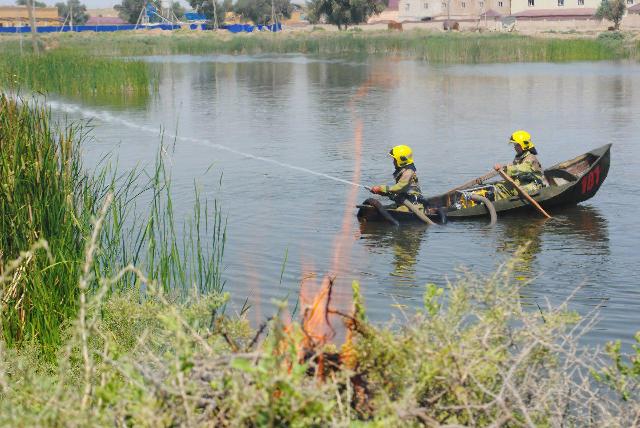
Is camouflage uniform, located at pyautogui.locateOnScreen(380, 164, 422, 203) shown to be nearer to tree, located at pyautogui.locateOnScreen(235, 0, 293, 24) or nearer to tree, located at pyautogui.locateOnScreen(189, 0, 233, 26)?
tree, located at pyautogui.locateOnScreen(189, 0, 233, 26)

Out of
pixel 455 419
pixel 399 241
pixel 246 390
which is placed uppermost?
pixel 246 390

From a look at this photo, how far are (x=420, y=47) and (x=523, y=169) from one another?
57.3 m

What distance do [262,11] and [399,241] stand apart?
141219 millimetres

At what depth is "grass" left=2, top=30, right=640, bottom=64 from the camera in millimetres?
62553

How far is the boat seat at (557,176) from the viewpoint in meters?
18.8

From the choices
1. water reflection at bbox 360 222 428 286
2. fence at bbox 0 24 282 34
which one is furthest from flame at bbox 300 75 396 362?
fence at bbox 0 24 282 34

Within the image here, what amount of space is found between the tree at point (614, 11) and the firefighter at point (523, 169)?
9377cm

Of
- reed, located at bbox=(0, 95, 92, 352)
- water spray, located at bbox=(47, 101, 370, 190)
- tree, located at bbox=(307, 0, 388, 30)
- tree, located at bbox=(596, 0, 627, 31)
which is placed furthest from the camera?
tree, located at bbox=(307, 0, 388, 30)

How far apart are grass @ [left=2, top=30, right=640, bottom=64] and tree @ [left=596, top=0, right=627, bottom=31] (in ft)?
94.3

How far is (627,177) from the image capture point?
21672mm

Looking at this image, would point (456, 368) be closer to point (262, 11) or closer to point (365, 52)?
point (365, 52)

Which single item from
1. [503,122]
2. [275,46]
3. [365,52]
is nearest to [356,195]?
[503,122]

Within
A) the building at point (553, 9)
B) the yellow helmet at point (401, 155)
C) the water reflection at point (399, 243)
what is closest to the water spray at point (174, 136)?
the water reflection at point (399, 243)

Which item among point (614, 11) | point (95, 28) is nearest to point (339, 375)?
point (614, 11)
